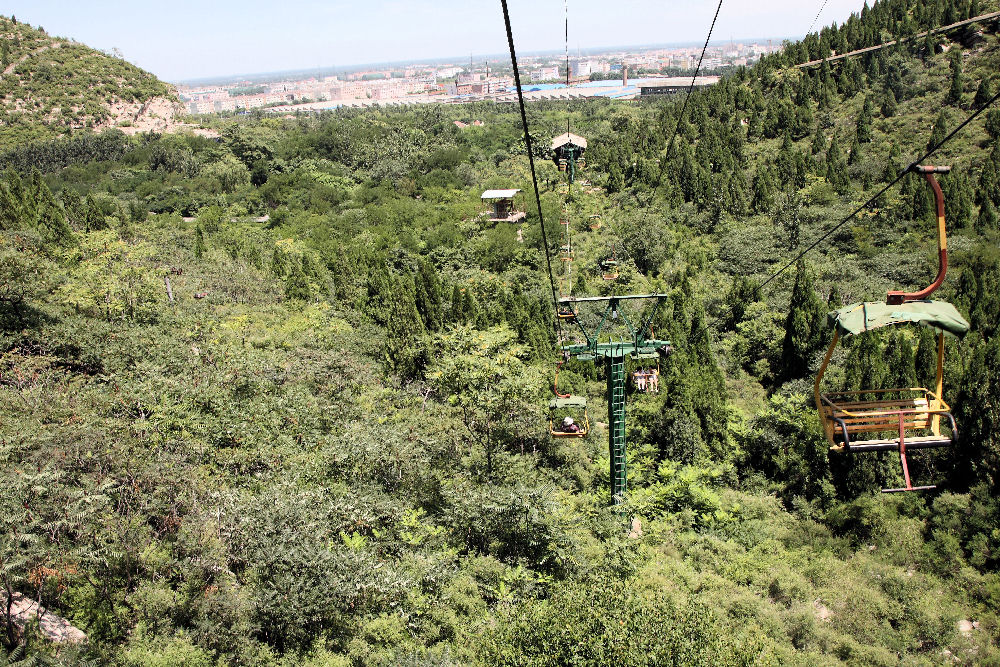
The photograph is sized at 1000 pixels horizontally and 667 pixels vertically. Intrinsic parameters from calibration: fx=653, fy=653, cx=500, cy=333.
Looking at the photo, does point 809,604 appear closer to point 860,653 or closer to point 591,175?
point 860,653

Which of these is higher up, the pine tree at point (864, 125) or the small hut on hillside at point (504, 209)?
the pine tree at point (864, 125)

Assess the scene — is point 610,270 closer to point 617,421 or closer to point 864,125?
point 617,421

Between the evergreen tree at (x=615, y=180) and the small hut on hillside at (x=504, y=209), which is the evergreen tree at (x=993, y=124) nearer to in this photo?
the evergreen tree at (x=615, y=180)

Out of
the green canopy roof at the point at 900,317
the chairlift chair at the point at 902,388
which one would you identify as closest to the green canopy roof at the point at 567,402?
the chairlift chair at the point at 902,388

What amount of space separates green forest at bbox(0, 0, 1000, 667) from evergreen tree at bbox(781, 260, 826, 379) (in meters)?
0.07

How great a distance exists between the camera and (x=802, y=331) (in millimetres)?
19734

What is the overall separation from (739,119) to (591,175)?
10146mm

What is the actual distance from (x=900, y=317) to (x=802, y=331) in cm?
1400

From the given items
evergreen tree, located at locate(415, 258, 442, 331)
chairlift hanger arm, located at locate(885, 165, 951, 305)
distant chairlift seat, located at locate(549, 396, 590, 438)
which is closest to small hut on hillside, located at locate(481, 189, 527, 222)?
evergreen tree, located at locate(415, 258, 442, 331)

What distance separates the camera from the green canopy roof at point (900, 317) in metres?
6.64

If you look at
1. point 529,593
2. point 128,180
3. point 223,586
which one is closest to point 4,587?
point 223,586

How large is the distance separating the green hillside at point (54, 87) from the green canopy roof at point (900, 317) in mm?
69037

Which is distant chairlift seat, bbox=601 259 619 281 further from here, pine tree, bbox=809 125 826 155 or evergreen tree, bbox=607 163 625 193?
pine tree, bbox=809 125 826 155

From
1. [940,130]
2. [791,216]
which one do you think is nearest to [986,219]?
[791,216]
